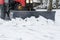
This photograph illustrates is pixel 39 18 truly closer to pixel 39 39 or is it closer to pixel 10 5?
pixel 10 5

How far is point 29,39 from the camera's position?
27.2ft

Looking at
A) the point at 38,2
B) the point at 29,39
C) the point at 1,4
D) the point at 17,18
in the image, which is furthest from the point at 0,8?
the point at 38,2

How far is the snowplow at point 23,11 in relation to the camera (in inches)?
583

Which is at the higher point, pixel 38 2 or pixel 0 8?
pixel 0 8

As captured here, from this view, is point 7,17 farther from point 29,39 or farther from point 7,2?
point 29,39

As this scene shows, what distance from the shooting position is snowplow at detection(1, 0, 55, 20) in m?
14.8

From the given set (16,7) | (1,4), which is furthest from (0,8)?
(16,7)

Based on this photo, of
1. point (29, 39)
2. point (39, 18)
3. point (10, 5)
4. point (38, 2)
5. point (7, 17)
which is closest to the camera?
point (29, 39)

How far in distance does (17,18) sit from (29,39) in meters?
6.32

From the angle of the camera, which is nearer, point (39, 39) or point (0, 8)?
point (39, 39)

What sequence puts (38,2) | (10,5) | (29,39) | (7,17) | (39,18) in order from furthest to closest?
(38,2), (10,5), (7,17), (39,18), (29,39)

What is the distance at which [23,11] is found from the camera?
14930 mm

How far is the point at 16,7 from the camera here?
60.7 ft

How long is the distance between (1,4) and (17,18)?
3.61 meters
